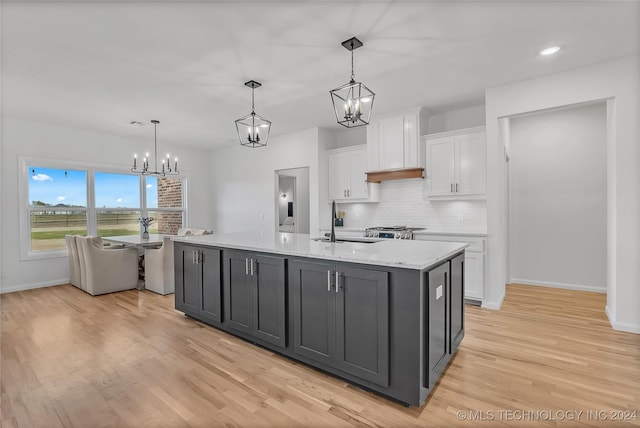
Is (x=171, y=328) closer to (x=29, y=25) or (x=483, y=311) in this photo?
(x=29, y=25)

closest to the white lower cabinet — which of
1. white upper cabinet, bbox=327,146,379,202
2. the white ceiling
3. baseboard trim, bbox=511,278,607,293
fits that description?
baseboard trim, bbox=511,278,607,293

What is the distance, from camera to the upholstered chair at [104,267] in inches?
184

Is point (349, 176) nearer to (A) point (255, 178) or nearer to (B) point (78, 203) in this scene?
(A) point (255, 178)

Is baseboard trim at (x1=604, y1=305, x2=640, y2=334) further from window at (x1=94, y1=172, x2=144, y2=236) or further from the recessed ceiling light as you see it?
window at (x1=94, y1=172, x2=144, y2=236)

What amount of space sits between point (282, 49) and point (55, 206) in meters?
5.21

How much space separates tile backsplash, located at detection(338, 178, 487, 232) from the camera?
15.4ft

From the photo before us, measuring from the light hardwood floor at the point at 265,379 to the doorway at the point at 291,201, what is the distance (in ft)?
11.5

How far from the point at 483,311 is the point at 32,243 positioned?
7007 mm

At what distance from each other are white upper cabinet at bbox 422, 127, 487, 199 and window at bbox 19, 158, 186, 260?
5.73 metres

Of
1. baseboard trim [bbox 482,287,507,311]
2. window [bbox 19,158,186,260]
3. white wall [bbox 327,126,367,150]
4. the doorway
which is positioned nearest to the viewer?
baseboard trim [bbox 482,287,507,311]

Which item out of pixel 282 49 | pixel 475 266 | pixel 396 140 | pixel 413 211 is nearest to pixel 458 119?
pixel 396 140

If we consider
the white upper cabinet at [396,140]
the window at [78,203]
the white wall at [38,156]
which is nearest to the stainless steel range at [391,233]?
the white upper cabinet at [396,140]

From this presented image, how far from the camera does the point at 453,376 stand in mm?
2355

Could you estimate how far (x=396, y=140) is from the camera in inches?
193
